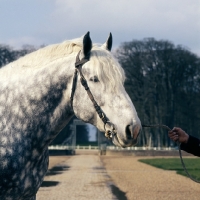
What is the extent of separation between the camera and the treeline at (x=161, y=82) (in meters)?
61.6

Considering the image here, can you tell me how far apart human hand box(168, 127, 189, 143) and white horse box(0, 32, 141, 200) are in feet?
3.38

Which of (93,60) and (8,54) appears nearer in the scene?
(93,60)

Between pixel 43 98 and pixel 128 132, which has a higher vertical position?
pixel 43 98

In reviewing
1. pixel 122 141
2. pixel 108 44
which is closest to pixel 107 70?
pixel 108 44

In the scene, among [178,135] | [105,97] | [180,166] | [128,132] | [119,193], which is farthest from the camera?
[180,166]

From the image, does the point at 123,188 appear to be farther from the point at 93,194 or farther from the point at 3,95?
the point at 3,95

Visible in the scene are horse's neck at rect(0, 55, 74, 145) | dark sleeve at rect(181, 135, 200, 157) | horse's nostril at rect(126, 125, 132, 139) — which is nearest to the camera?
horse's nostril at rect(126, 125, 132, 139)

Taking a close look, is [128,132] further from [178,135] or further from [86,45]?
[178,135]

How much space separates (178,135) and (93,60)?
127cm

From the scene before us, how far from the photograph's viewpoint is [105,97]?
142 inches

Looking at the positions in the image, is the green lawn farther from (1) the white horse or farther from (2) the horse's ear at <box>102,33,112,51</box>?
(1) the white horse

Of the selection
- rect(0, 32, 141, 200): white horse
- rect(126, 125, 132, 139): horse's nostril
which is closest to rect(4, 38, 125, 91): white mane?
rect(0, 32, 141, 200): white horse

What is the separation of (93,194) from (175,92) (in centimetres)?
5105

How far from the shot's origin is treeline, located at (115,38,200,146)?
61594 millimetres
